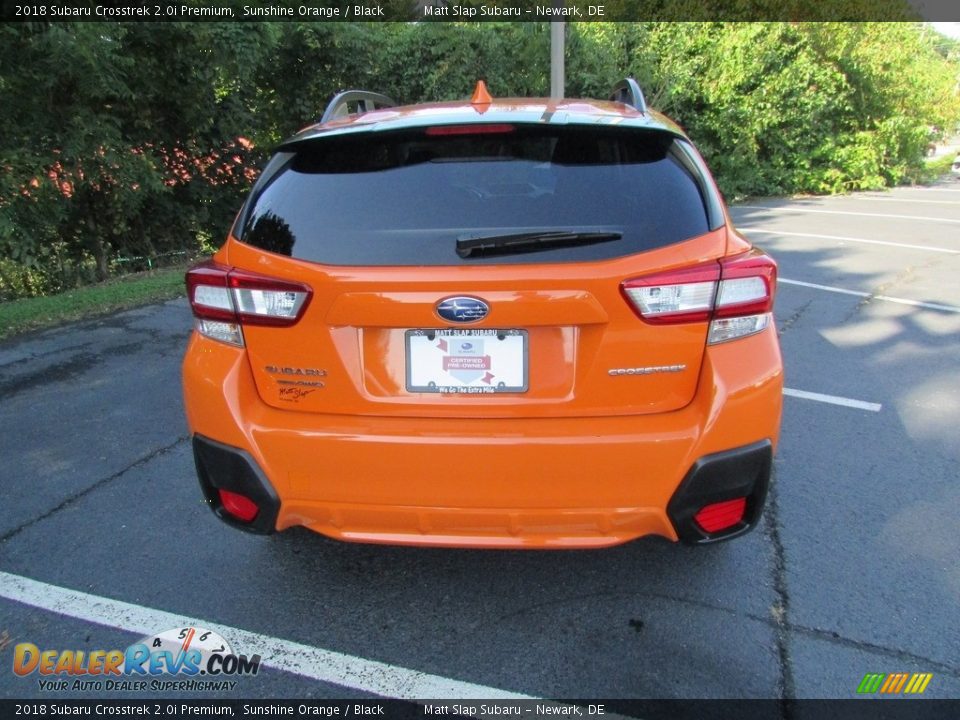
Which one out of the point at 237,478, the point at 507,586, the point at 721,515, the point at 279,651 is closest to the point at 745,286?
the point at 721,515

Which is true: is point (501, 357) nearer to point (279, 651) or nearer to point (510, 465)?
point (510, 465)

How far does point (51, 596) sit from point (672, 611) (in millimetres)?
2235

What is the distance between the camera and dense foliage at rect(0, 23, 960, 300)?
7.55 metres

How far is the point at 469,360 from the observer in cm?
217

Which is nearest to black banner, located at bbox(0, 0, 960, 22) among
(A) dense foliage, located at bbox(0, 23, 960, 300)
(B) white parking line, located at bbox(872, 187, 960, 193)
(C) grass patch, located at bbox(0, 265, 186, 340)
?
(A) dense foliage, located at bbox(0, 23, 960, 300)

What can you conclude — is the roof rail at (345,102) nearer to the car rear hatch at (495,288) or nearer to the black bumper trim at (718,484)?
the car rear hatch at (495,288)

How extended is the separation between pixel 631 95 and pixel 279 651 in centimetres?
251

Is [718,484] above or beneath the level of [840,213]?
above

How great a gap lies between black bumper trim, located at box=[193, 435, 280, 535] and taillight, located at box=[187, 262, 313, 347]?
1.15 ft

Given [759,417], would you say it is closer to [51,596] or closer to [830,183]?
[51,596]

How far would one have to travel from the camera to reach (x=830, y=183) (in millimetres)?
18828

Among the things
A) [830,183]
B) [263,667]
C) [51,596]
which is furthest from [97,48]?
[830,183]

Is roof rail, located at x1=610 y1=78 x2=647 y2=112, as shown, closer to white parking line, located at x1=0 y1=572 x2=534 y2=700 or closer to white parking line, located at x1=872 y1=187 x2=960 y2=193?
white parking line, located at x1=0 y1=572 x2=534 y2=700

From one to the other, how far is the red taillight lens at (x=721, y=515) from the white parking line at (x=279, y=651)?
0.75 metres
